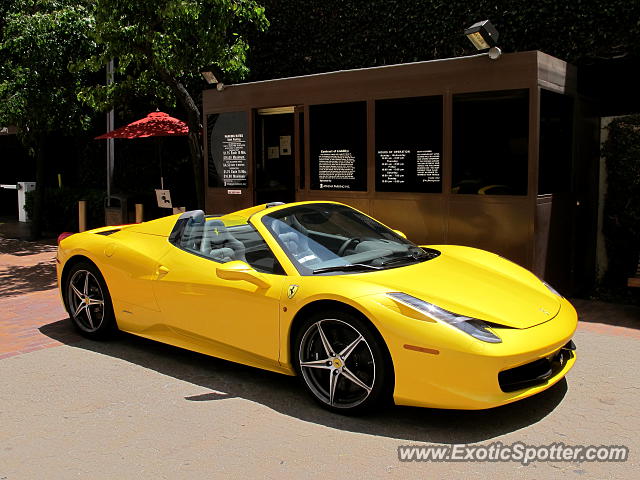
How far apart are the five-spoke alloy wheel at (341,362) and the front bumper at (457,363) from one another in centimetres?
12

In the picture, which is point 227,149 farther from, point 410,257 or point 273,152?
point 410,257

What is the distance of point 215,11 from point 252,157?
2078mm

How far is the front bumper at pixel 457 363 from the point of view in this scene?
386cm

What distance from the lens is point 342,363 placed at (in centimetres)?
426

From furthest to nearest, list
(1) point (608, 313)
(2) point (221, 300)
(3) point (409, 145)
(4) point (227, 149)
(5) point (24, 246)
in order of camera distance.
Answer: (5) point (24, 246) → (4) point (227, 149) → (3) point (409, 145) → (1) point (608, 313) → (2) point (221, 300)

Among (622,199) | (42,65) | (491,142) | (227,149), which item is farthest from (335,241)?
(42,65)

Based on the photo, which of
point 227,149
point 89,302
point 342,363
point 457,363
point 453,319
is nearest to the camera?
point 457,363

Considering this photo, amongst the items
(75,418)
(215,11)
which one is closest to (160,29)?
(215,11)

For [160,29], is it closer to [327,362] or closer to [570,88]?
[570,88]

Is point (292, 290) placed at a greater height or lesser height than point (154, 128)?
lesser

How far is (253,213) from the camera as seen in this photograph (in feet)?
17.5

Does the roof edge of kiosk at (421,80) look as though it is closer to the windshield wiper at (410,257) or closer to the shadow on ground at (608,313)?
the shadow on ground at (608,313)

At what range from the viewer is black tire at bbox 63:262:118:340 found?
598cm

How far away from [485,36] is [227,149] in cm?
413
